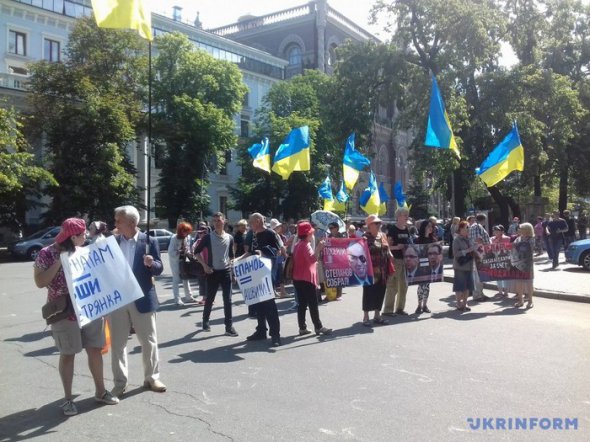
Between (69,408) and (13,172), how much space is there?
22270mm

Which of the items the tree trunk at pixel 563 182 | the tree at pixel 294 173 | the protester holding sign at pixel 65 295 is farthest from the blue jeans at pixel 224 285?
the tree trunk at pixel 563 182

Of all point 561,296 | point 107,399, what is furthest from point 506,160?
point 107,399

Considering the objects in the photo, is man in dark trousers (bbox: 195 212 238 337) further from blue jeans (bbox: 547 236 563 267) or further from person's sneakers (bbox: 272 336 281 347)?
blue jeans (bbox: 547 236 563 267)

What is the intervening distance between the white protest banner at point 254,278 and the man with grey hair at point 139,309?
238 centimetres

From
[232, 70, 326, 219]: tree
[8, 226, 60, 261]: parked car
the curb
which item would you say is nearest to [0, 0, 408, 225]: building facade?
[232, 70, 326, 219]: tree

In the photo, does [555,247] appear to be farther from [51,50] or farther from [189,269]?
[51,50]

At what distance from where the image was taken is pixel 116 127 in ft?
103

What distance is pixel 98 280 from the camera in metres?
5.44

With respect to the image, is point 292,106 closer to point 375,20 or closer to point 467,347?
point 375,20

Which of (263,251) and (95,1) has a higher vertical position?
(95,1)

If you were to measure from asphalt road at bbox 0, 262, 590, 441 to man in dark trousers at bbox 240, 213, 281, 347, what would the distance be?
27cm

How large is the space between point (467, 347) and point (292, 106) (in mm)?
37967

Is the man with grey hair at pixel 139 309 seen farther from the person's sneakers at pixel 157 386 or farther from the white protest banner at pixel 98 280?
the white protest banner at pixel 98 280

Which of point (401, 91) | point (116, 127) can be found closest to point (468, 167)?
point (401, 91)
